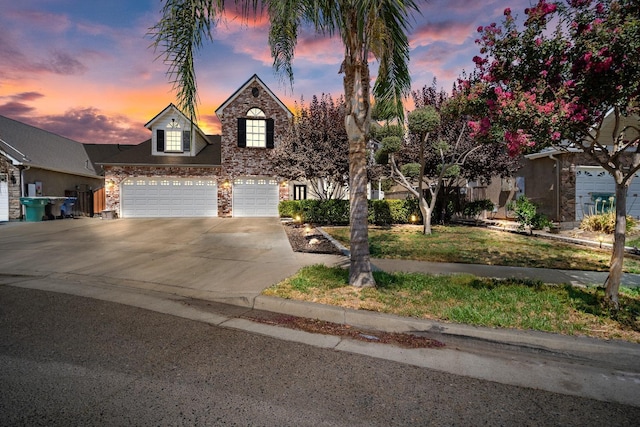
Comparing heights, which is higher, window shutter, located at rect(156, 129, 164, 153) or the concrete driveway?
window shutter, located at rect(156, 129, 164, 153)

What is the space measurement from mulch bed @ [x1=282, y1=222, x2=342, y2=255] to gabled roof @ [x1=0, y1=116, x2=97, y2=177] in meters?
17.2

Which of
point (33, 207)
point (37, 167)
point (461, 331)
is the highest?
point (37, 167)

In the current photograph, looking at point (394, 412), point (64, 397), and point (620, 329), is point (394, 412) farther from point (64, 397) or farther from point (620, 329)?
point (620, 329)

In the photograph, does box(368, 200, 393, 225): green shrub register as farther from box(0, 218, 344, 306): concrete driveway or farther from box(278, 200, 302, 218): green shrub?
box(0, 218, 344, 306): concrete driveway

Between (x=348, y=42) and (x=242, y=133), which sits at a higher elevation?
(x=242, y=133)

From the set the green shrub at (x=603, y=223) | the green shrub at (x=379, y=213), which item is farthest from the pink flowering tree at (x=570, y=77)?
the green shrub at (x=379, y=213)

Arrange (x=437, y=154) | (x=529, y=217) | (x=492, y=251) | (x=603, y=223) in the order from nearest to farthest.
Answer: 1. (x=492, y=251)
2. (x=603, y=223)
3. (x=529, y=217)
4. (x=437, y=154)

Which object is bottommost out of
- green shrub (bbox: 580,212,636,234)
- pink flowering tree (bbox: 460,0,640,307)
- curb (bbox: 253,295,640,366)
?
curb (bbox: 253,295,640,366)

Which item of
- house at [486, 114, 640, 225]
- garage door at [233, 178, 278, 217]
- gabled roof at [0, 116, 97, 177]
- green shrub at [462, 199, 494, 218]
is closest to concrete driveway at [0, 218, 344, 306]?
garage door at [233, 178, 278, 217]

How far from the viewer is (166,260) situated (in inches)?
360

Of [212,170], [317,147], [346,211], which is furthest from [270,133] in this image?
[346,211]

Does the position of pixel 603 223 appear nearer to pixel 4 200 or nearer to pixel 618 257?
pixel 618 257

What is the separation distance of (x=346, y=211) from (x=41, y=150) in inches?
810

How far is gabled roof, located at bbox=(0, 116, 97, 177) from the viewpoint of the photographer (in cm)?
2103
